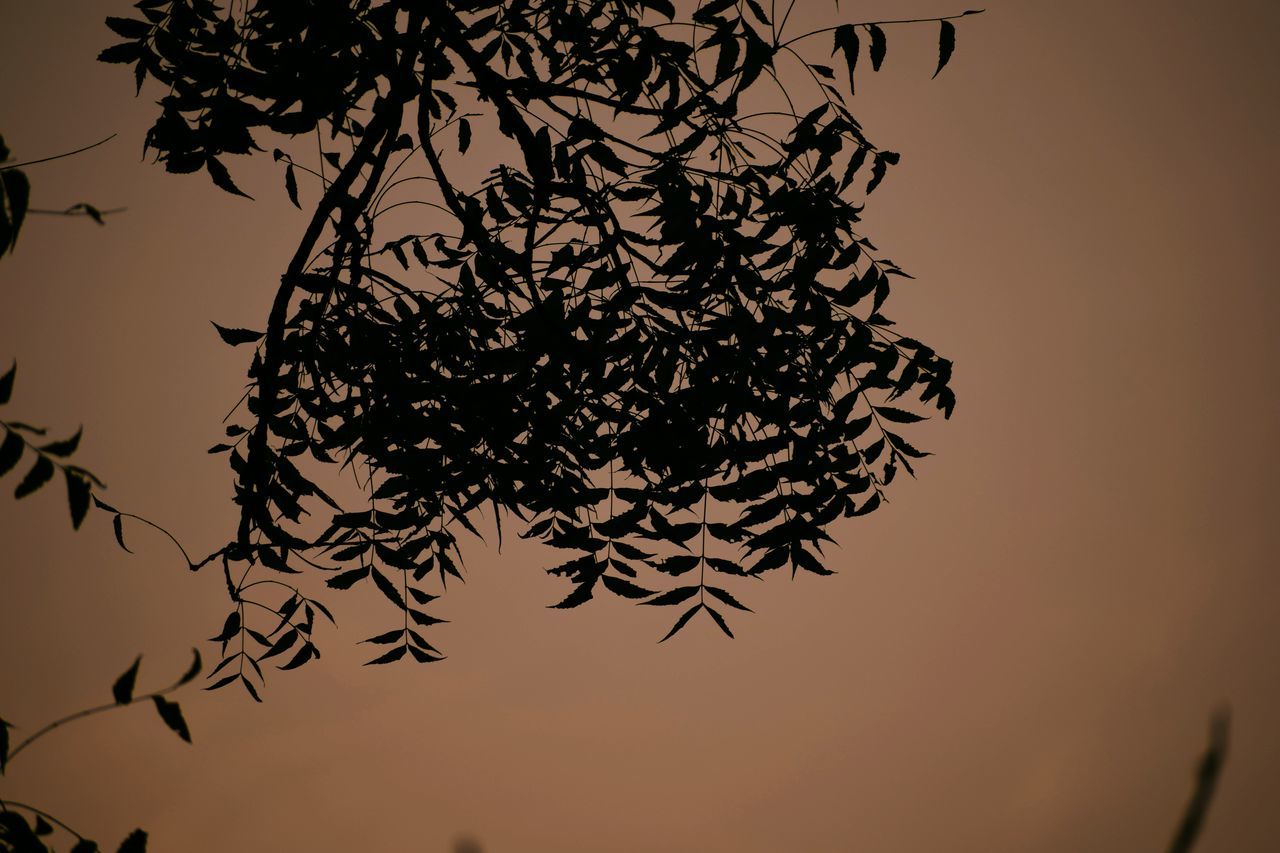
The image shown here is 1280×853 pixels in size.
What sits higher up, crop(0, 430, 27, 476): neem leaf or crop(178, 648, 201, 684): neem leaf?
crop(0, 430, 27, 476): neem leaf

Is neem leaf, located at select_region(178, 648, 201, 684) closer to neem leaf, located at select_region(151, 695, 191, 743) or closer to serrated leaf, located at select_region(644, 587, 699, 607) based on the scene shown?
neem leaf, located at select_region(151, 695, 191, 743)

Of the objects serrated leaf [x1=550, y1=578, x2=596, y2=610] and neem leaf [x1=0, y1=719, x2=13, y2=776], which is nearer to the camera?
neem leaf [x1=0, y1=719, x2=13, y2=776]

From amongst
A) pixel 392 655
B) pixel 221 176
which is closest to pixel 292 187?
pixel 221 176

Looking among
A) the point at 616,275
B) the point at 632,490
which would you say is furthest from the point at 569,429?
the point at 616,275

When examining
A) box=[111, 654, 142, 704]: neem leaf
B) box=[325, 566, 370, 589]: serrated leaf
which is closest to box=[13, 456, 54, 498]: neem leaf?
box=[111, 654, 142, 704]: neem leaf

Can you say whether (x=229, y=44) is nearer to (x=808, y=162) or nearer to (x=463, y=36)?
(x=463, y=36)

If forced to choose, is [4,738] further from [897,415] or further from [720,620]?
[897,415]

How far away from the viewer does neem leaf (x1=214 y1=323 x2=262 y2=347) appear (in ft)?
8.44

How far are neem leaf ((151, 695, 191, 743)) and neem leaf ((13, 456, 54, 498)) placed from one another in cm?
33

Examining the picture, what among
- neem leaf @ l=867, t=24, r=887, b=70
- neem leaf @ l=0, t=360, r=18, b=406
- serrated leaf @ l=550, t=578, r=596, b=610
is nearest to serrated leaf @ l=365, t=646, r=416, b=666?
serrated leaf @ l=550, t=578, r=596, b=610

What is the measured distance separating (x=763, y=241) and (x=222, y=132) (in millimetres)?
1400

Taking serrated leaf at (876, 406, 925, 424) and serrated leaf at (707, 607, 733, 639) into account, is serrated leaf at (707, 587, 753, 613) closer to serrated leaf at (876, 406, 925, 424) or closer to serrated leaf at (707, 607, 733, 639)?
serrated leaf at (707, 607, 733, 639)

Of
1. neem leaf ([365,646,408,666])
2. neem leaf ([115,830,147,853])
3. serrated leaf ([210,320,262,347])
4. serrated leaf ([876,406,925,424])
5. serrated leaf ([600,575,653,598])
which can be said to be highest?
serrated leaf ([876,406,925,424])

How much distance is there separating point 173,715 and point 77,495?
13.4 inches
